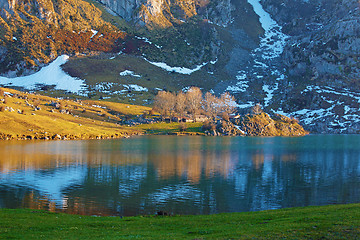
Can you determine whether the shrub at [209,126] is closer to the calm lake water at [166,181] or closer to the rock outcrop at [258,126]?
A: the rock outcrop at [258,126]

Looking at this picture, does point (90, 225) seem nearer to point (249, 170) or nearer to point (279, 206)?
point (279, 206)

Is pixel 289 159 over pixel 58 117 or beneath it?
beneath

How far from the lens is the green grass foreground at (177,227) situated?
74.5 feet

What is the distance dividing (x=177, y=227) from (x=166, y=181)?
99.5 ft

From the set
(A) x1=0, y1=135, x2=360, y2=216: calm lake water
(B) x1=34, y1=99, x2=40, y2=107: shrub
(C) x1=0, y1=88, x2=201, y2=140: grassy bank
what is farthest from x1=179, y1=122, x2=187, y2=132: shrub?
(A) x1=0, y1=135, x2=360, y2=216: calm lake water

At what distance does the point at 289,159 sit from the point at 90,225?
73293mm

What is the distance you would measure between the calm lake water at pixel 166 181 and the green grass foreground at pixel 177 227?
944 cm

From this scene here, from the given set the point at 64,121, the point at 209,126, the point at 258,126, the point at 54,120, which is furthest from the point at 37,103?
the point at 258,126

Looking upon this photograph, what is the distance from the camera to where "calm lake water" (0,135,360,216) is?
44.9 metres

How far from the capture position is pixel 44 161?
249ft

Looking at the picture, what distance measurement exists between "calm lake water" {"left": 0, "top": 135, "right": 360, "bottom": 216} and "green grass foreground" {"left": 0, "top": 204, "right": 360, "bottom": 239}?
944 centimetres

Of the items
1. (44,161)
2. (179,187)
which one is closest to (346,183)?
(179,187)

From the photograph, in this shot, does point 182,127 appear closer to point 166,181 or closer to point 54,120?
point 54,120

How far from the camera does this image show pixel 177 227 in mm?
29453
